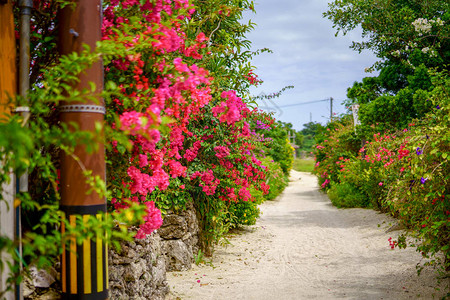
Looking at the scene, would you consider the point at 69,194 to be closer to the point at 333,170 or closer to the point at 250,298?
the point at 250,298

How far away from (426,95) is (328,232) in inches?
176

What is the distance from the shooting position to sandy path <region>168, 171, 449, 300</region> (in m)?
5.13

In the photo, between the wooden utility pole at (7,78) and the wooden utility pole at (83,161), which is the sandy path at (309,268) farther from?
the wooden utility pole at (7,78)

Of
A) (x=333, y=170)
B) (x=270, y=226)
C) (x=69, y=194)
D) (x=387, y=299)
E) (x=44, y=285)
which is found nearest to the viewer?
(x=69, y=194)

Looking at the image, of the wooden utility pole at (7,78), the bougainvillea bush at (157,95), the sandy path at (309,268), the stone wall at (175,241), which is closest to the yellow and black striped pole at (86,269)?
the wooden utility pole at (7,78)

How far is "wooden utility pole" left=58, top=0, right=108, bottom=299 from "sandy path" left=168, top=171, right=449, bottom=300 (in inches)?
105

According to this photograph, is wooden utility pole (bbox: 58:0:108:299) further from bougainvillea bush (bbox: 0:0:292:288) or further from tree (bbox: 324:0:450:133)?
tree (bbox: 324:0:450:133)

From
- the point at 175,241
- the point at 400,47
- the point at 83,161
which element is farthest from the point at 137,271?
the point at 400,47

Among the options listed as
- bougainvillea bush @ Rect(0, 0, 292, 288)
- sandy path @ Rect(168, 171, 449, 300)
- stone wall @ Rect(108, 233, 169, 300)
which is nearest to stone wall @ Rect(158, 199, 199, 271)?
sandy path @ Rect(168, 171, 449, 300)

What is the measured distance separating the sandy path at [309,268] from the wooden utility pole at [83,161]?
268cm

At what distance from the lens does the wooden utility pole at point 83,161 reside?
2350mm

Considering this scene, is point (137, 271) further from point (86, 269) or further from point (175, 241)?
point (175, 241)

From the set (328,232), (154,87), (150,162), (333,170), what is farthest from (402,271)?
(333,170)

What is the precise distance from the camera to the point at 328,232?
966 centimetres
